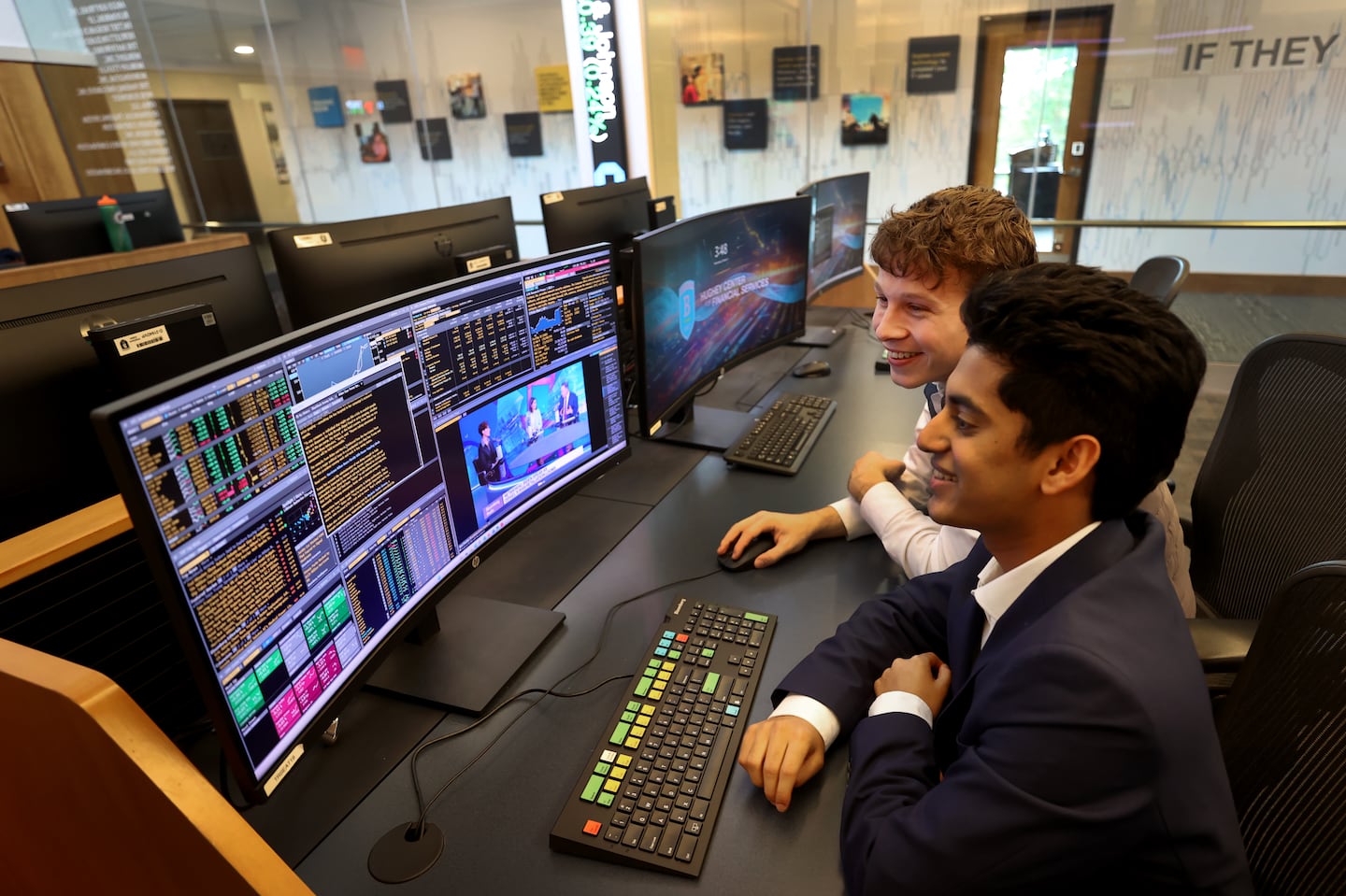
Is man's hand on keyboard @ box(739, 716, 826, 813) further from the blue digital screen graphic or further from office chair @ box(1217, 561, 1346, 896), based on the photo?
the blue digital screen graphic

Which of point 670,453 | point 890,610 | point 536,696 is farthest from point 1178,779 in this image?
point 670,453

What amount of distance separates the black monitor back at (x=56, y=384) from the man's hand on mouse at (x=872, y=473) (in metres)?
1.05

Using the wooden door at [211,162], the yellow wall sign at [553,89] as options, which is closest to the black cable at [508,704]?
the yellow wall sign at [553,89]

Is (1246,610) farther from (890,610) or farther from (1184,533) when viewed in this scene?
(890,610)

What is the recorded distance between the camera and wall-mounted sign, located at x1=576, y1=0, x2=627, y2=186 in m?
3.86

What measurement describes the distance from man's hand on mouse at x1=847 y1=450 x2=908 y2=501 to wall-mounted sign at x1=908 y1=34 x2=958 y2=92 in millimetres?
3401

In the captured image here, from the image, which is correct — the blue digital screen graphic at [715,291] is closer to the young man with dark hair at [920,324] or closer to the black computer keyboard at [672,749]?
the young man with dark hair at [920,324]

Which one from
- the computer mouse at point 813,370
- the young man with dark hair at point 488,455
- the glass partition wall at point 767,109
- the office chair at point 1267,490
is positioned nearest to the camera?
the young man with dark hair at point 488,455

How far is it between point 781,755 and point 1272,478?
1.08 metres

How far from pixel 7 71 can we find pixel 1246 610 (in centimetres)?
643

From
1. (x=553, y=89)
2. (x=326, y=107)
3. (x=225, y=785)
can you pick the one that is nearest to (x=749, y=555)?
(x=225, y=785)

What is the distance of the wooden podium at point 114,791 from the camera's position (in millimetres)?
541

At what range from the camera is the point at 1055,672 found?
2.16ft

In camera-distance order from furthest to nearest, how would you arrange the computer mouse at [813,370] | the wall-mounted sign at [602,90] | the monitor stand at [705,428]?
1. the wall-mounted sign at [602,90]
2. the computer mouse at [813,370]
3. the monitor stand at [705,428]
